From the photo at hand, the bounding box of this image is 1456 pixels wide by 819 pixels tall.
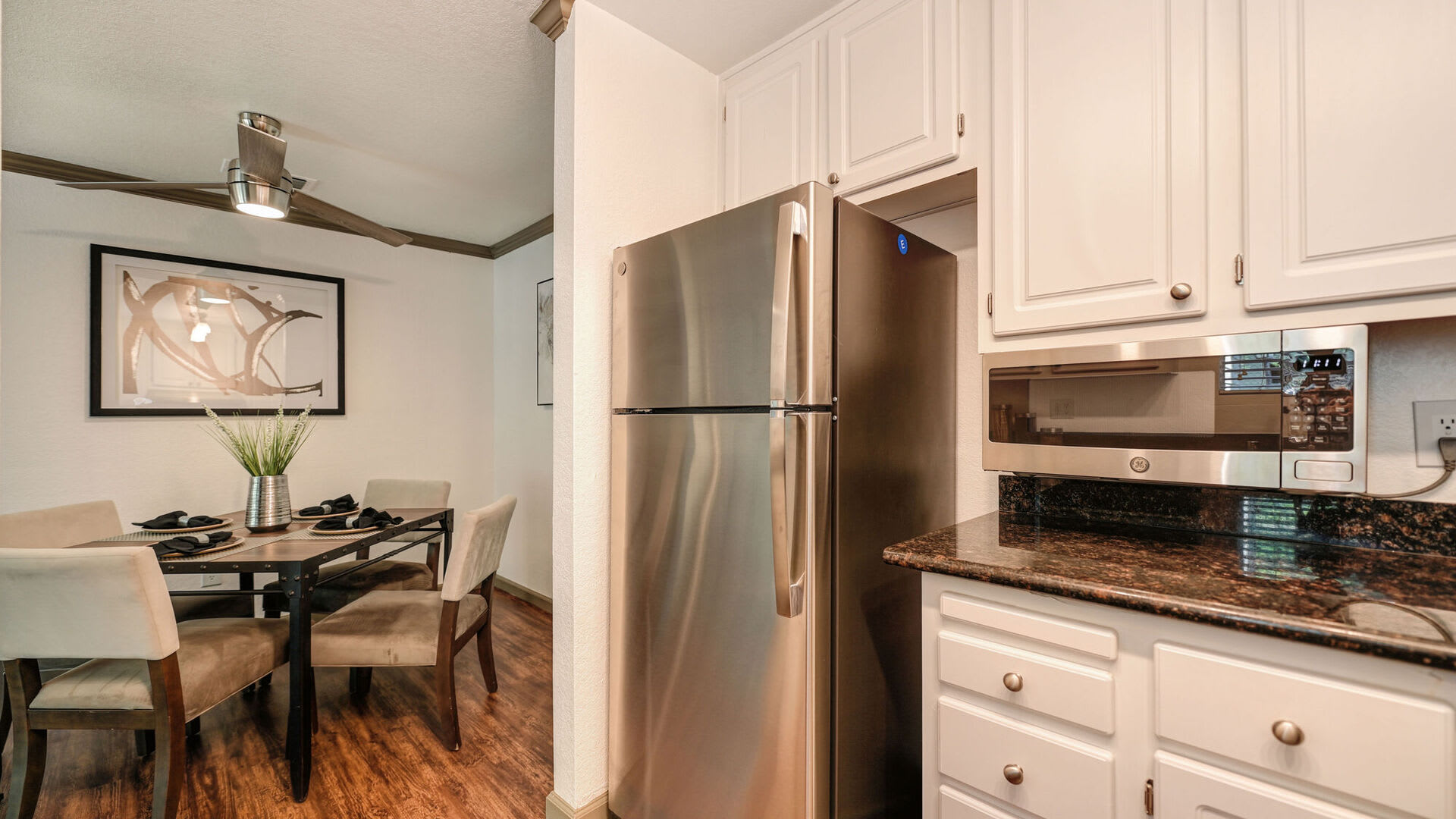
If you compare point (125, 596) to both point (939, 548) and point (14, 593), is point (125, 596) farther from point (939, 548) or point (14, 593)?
point (939, 548)

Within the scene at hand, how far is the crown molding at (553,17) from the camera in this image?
5.67 feet

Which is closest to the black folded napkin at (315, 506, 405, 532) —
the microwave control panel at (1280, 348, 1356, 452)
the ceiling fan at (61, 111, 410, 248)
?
the ceiling fan at (61, 111, 410, 248)

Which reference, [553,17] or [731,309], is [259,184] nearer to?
[553,17]

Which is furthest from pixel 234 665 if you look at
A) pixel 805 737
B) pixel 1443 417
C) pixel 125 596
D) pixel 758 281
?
pixel 1443 417

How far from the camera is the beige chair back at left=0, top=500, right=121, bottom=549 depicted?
214 cm

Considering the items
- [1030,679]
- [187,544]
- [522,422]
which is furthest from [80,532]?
[1030,679]

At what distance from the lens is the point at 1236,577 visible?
996 millimetres

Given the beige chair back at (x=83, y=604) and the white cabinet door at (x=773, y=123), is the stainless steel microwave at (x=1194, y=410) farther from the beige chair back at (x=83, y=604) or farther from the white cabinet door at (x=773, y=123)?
the beige chair back at (x=83, y=604)

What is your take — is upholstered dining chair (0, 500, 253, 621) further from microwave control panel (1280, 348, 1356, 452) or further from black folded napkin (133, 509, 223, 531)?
microwave control panel (1280, 348, 1356, 452)

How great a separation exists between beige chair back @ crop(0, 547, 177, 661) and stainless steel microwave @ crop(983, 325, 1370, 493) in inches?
90.8

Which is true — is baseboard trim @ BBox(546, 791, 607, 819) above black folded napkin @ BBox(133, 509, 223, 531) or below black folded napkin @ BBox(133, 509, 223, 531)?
below

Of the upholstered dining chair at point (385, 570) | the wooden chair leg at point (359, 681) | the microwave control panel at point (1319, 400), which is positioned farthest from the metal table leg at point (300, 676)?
the microwave control panel at point (1319, 400)

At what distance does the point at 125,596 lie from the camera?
156cm

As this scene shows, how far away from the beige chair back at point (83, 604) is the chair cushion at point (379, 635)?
1.90ft
